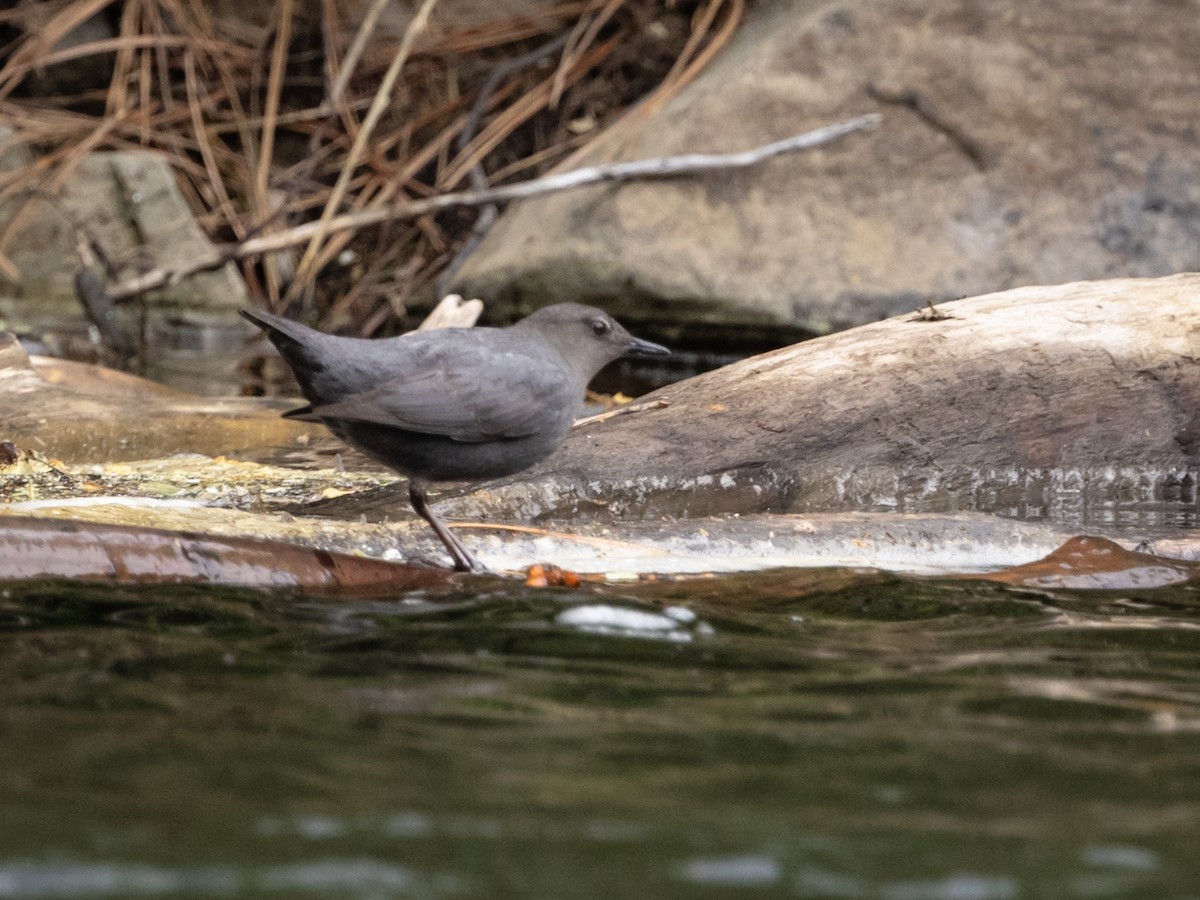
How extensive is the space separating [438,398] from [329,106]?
6105 mm

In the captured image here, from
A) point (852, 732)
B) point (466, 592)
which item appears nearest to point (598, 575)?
point (466, 592)

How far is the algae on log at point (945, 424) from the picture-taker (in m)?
4.34

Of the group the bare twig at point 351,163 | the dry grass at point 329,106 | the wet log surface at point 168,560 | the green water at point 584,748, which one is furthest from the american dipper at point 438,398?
the dry grass at point 329,106

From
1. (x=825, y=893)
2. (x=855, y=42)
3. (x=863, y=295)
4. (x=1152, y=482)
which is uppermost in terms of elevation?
(x=855, y=42)

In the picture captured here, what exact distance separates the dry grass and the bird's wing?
16.1 feet

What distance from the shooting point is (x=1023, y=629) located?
9.47 ft

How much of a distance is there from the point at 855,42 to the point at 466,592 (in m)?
5.59

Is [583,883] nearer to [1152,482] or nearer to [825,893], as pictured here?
[825,893]

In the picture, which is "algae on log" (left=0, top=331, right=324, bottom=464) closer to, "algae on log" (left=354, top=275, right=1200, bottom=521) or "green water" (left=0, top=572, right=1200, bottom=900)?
"algae on log" (left=354, top=275, right=1200, bottom=521)

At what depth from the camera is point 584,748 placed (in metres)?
2.04

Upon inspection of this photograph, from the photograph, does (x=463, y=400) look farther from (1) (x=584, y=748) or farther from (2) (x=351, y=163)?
(2) (x=351, y=163)

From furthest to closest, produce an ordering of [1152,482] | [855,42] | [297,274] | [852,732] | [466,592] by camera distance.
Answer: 1. [297,274]
2. [855,42]
3. [1152,482]
4. [466,592]
5. [852,732]

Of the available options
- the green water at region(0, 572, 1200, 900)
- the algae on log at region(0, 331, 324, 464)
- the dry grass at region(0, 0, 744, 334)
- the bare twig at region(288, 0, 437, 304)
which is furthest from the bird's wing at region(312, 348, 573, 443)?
the dry grass at region(0, 0, 744, 334)

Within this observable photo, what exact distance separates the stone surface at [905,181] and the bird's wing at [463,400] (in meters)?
3.70
